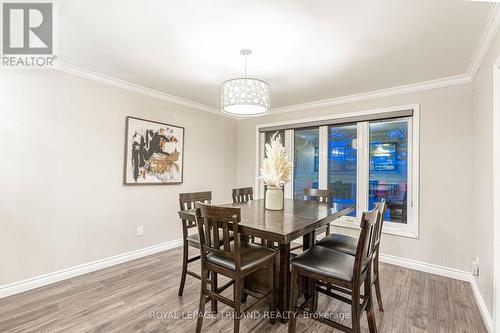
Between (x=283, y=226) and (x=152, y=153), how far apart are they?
2.49m

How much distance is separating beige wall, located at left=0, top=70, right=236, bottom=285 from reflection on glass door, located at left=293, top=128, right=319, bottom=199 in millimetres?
2122

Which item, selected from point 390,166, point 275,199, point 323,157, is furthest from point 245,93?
point 390,166

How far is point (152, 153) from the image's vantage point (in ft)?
11.5

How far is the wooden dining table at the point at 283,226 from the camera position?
63.6 inches

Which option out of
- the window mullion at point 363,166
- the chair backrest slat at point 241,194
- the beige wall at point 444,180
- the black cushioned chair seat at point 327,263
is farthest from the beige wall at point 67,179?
the beige wall at point 444,180

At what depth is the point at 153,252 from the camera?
3539mm

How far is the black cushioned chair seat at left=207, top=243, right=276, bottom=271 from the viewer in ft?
5.70

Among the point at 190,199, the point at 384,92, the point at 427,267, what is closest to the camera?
the point at 190,199

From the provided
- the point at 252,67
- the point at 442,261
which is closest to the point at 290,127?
the point at 252,67

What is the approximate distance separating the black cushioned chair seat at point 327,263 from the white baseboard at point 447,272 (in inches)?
52.1

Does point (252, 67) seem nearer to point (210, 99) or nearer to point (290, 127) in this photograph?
point (210, 99)

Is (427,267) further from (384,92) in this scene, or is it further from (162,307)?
(162,307)

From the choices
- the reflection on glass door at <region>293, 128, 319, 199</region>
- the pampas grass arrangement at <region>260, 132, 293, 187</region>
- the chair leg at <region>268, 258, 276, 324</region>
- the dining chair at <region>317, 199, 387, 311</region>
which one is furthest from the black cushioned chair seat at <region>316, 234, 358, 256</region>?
the reflection on glass door at <region>293, 128, 319, 199</region>

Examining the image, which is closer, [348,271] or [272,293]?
[348,271]
